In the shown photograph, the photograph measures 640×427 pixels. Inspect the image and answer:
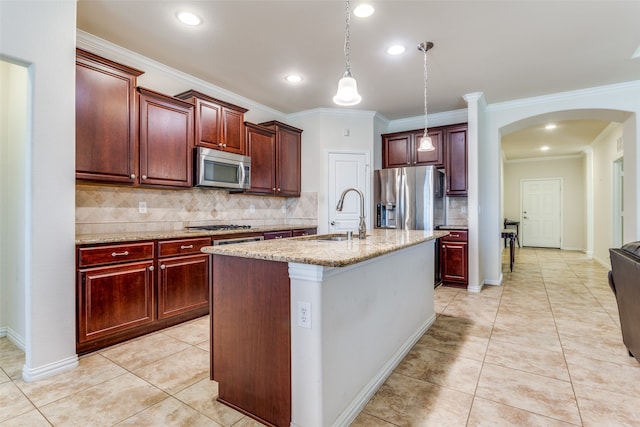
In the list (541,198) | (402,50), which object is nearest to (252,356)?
(402,50)

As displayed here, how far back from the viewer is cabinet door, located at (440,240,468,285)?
14.6 ft

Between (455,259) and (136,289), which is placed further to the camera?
(455,259)

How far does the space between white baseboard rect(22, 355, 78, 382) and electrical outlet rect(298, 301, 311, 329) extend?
6.01 feet

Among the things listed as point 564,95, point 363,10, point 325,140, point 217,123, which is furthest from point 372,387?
point 564,95

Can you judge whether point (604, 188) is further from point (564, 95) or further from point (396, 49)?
point (396, 49)

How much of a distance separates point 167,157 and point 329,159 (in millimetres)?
2380

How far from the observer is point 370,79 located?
12.3ft

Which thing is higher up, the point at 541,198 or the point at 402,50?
the point at 402,50

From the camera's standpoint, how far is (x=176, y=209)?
3596 millimetres

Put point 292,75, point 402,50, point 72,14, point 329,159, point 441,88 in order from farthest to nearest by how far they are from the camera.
Answer: point 329,159 → point 441,88 → point 292,75 → point 402,50 → point 72,14

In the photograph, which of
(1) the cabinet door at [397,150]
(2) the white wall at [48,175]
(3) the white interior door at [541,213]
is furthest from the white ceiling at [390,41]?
(3) the white interior door at [541,213]

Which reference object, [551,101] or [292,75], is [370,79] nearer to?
[292,75]

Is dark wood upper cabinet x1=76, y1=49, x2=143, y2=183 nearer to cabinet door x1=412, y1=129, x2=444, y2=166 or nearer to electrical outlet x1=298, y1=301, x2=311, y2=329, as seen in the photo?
electrical outlet x1=298, y1=301, x2=311, y2=329

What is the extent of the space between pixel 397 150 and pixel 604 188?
4449 millimetres
